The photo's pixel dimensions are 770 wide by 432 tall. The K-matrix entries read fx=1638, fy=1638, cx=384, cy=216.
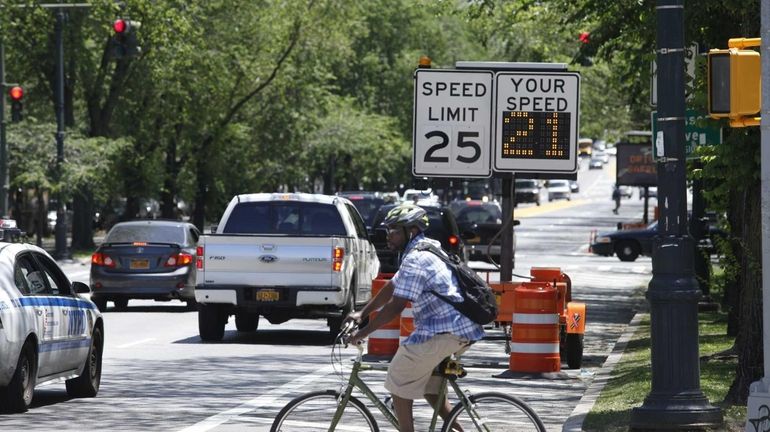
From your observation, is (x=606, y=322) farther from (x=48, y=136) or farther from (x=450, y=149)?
(x=48, y=136)

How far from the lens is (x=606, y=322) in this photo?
26.5 metres

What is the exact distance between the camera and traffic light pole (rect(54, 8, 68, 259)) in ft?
146

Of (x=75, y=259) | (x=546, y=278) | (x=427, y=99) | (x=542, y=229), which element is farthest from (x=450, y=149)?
(x=542, y=229)

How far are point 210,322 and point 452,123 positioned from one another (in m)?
4.16

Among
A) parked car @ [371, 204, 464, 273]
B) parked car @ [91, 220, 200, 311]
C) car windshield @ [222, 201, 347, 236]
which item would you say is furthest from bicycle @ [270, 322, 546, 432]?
parked car @ [371, 204, 464, 273]

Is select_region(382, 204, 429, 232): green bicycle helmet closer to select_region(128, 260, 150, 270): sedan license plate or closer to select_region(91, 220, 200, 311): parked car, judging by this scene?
select_region(91, 220, 200, 311): parked car

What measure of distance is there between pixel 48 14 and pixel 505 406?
129 feet

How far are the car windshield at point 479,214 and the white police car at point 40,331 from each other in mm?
29408

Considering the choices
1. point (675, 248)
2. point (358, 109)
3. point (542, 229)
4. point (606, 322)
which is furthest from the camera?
point (358, 109)

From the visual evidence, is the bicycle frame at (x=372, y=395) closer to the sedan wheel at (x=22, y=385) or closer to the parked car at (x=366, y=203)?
the sedan wheel at (x=22, y=385)

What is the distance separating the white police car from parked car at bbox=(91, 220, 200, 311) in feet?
37.1

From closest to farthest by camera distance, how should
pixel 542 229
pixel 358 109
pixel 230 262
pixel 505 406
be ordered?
1. pixel 505 406
2. pixel 230 262
3. pixel 542 229
4. pixel 358 109

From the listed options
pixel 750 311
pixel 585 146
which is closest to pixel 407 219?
pixel 750 311

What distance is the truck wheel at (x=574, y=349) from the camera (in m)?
17.7
